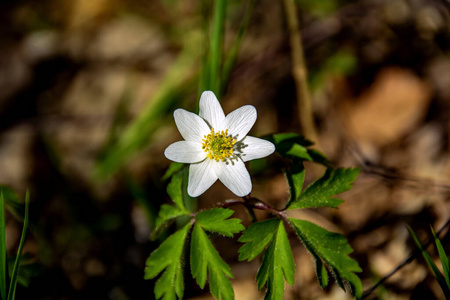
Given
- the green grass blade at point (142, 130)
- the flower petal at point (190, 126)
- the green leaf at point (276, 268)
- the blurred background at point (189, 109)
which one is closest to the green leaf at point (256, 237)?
the green leaf at point (276, 268)

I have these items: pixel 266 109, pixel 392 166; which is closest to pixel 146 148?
pixel 266 109

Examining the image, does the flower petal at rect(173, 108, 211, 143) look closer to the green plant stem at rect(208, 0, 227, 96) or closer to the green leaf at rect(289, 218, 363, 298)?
the green plant stem at rect(208, 0, 227, 96)

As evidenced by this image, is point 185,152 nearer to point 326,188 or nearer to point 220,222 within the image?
point 220,222

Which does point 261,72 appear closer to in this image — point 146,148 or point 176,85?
point 176,85

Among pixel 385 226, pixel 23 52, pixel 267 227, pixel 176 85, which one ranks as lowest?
pixel 385 226

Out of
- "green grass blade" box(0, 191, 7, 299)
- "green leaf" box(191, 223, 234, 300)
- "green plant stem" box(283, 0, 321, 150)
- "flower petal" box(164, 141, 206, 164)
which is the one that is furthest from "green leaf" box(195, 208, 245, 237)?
"green plant stem" box(283, 0, 321, 150)

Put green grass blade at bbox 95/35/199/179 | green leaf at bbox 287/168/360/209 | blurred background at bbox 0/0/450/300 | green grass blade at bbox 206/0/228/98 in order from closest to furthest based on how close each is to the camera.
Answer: green leaf at bbox 287/168/360/209
green grass blade at bbox 206/0/228/98
blurred background at bbox 0/0/450/300
green grass blade at bbox 95/35/199/179
